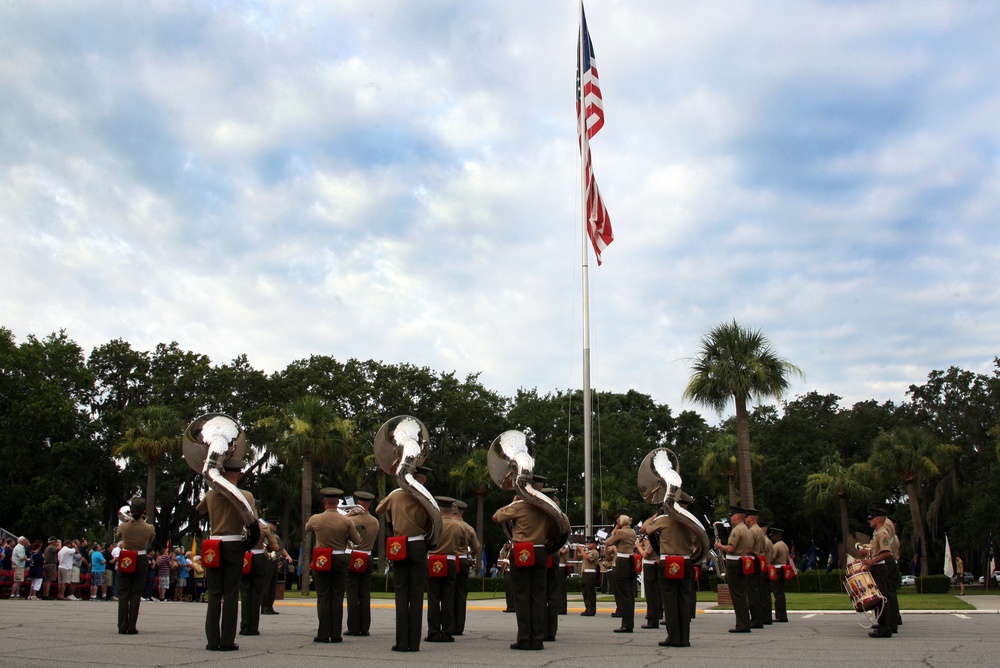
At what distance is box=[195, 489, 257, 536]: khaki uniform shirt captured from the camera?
30.9 feet

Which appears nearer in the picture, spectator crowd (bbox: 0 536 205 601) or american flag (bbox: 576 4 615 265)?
spectator crowd (bbox: 0 536 205 601)

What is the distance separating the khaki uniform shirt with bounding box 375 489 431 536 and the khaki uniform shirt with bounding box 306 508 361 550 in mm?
1447

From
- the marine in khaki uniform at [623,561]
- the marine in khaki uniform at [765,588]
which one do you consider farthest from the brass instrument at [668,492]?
the marine in khaki uniform at [765,588]

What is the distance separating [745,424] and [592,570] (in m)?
17.1

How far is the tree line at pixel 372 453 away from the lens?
144 ft

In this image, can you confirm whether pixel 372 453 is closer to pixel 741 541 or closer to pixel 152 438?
pixel 152 438

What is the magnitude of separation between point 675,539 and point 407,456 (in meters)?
3.34

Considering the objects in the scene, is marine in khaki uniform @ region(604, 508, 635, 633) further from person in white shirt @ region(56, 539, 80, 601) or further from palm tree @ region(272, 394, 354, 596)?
palm tree @ region(272, 394, 354, 596)

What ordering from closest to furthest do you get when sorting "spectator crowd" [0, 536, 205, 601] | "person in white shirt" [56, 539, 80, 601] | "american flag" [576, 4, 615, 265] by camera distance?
"spectator crowd" [0, 536, 205, 601] → "person in white shirt" [56, 539, 80, 601] → "american flag" [576, 4, 615, 265]

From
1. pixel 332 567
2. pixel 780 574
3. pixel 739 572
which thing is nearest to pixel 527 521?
pixel 332 567

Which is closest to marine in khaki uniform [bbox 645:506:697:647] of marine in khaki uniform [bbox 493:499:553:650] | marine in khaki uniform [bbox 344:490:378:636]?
marine in khaki uniform [bbox 493:499:553:650]

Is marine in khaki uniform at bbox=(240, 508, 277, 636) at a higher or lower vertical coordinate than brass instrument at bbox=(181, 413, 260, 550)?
lower

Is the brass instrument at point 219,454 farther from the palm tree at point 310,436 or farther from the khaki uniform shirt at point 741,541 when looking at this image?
the palm tree at point 310,436

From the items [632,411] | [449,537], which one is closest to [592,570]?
[449,537]
